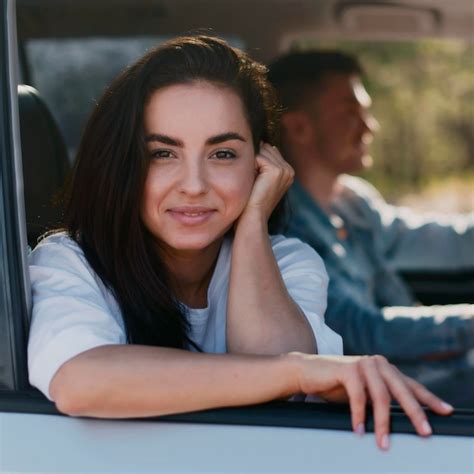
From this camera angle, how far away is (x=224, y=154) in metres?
2.10

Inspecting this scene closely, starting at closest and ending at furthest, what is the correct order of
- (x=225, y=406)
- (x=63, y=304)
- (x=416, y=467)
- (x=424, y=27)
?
1. (x=416, y=467)
2. (x=225, y=406)
3. (x=63, y=304)
4. (x=424, y=27)

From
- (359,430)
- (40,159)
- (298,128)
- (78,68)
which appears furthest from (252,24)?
(359,430)

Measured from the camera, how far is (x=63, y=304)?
6.03 ft

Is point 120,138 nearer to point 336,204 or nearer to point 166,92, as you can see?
point 166,92

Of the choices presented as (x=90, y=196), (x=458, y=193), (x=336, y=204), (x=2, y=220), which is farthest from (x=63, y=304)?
(x=458, y=193)

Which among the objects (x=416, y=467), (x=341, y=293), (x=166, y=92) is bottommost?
→ (x=341, y=293)

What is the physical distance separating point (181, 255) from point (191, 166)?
0.93 feet

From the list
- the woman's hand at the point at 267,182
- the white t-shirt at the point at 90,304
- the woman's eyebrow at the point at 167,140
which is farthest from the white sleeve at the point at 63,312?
the woman's hand at the point at 267,182

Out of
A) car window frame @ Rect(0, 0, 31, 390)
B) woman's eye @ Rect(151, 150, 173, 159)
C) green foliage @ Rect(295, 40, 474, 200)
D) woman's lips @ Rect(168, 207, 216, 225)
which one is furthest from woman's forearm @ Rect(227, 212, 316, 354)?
green foliage @ Rect(295, 40, 474, 200)

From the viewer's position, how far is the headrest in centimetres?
222

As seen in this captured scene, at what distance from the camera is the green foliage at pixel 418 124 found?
10.8m

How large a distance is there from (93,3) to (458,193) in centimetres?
858

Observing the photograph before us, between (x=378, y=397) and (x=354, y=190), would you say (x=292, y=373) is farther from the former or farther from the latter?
(x=354, y=190)

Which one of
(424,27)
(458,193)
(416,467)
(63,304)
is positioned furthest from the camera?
(458,193)
